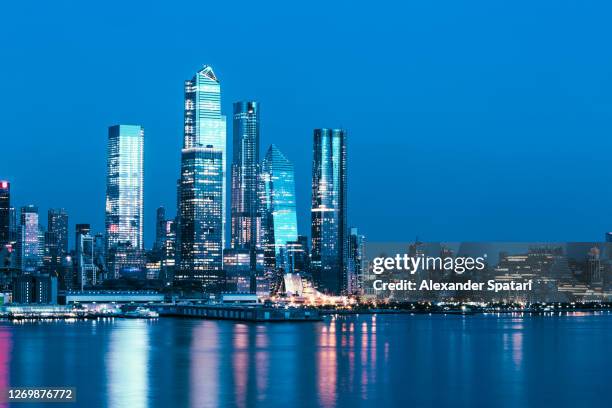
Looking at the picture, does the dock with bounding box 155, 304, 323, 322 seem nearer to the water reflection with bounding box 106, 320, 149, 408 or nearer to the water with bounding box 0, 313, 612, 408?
the water with bounding box 0, 313, 612, 408

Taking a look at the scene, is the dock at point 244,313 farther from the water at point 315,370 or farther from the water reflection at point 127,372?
the water reflection at point 127,372

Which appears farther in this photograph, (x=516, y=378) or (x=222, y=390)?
(x=516, y=378)

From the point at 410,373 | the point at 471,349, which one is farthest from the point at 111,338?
the point at 410,373

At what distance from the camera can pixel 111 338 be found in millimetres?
96500

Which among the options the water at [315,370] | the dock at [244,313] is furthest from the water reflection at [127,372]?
the dock at [244,313]

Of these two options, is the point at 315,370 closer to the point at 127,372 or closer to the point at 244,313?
the point at 127,372

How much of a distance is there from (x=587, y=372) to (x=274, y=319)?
297ft

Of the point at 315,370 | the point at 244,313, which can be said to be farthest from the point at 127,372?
the point at 244,313

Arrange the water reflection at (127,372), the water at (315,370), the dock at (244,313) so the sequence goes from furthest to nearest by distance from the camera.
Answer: the dock at (244,313) → the water at (315,370) → the water reflection at (127,372)

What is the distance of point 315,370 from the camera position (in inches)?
2445

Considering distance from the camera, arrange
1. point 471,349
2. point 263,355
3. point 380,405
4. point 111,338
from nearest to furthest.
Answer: point 380,405
point 263,355
point 471,349
point 111,338

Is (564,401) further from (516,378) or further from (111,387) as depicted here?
(111,387)

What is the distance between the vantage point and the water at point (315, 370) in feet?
163

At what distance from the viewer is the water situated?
163ft
